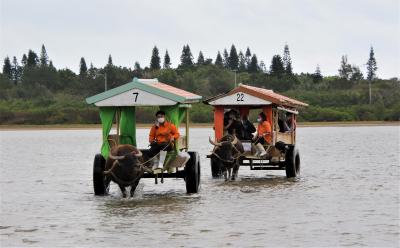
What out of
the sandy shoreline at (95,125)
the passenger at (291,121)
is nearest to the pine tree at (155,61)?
the sandy shoreline at (95,125)

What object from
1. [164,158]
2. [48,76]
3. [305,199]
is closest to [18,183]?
[164,158]

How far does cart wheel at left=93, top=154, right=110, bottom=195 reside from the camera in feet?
63.1

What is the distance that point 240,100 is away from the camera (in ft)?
80.2

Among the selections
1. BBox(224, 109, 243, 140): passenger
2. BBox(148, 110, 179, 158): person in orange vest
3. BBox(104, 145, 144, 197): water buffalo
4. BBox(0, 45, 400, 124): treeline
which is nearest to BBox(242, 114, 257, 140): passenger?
BBox(224, 109, 243, 140): passenger

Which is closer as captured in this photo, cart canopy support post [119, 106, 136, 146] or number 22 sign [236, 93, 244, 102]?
cart canopy support post [119, 106, 136, 146]

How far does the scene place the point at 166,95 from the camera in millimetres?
19250

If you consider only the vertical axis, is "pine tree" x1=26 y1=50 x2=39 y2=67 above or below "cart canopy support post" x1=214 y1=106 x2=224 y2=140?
above

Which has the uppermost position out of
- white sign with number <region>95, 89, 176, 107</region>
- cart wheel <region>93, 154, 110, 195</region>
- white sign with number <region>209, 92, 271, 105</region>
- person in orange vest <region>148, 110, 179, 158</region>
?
white sign with number <region>209, 92, 271, 105</region>

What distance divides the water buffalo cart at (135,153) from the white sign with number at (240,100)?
13.9 ft

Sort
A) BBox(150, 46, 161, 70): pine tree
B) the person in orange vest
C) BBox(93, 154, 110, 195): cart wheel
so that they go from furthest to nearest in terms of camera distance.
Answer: BBox(150, 46, 161, 70): pine tree < the person in orange vest < BBox(93, 154, 110, 195): cart wheel

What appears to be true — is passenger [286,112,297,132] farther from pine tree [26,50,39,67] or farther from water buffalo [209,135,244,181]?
pine tree [26,50,39,67]

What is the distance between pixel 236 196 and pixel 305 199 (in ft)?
5.15

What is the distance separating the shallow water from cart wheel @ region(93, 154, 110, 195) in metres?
0.34

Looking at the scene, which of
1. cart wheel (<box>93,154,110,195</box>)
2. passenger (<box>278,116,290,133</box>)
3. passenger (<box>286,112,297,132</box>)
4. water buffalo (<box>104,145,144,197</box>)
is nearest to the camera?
water buffalo (<box>104,145,144,197</box>)
